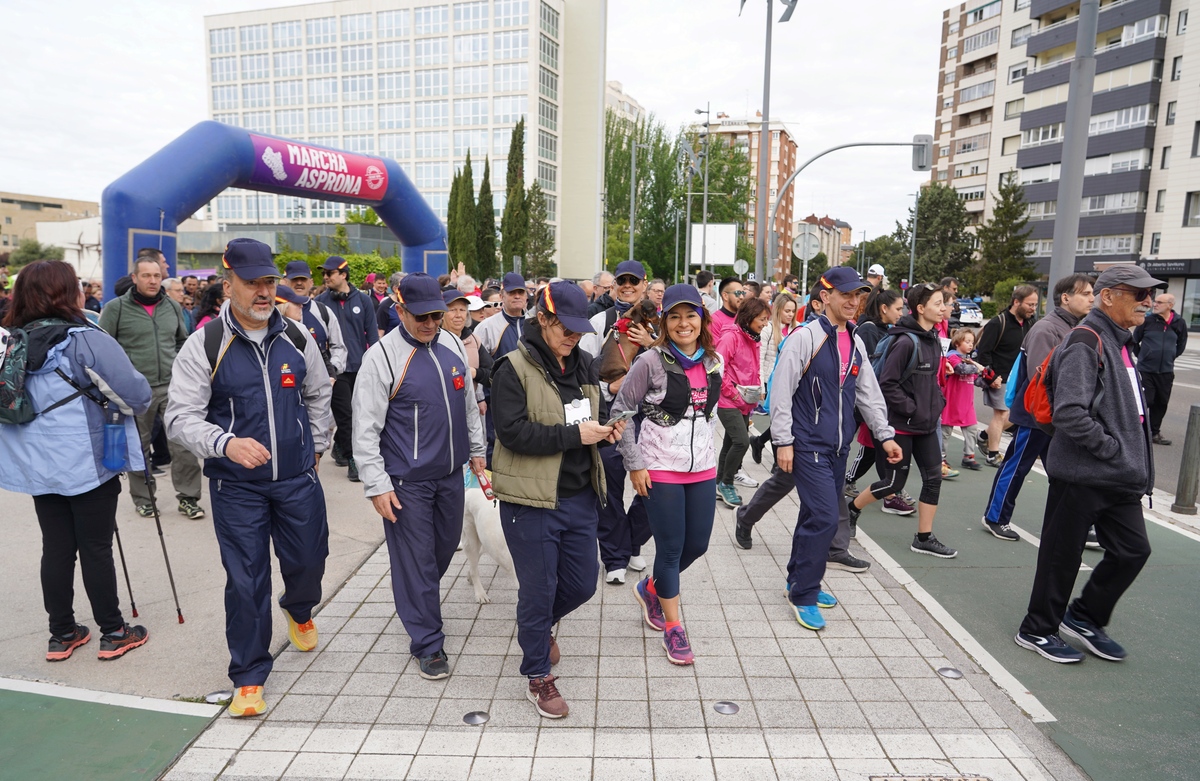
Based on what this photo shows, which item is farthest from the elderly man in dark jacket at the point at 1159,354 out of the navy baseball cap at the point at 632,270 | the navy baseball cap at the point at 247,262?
the navy baseball cap at the point at 247,262

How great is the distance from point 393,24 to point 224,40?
17.4 metres

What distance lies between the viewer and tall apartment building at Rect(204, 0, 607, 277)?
63.2 metres

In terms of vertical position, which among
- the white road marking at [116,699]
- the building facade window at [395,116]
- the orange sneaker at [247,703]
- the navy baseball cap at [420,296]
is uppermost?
the building facade window at [395,116]

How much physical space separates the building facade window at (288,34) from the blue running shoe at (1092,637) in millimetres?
76312

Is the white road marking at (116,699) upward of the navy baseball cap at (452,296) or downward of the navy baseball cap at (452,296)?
downward

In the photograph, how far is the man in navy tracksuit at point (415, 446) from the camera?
380 centimetres

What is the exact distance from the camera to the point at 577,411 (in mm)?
3539

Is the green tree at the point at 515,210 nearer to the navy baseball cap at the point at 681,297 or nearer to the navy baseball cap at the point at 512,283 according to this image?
the navy baseball cap at the point at 512,283

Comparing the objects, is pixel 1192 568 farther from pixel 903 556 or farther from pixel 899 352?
pixel 899 352

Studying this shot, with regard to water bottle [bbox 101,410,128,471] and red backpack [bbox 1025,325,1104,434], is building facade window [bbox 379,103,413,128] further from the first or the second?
red backpack [bbox 1025,325,1104,434]

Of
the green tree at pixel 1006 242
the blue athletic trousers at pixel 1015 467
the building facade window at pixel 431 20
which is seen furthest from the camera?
the building facade window at pixel 431 20

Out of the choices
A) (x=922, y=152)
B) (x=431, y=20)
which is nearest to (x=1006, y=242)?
(x=922, y=152)

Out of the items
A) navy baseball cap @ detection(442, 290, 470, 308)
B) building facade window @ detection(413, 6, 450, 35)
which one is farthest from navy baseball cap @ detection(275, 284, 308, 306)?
building facade window @ detection(413, 6, 450, 35)

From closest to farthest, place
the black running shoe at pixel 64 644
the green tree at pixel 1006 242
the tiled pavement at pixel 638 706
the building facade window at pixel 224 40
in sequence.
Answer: the tiled pavement at pixel 638 706 < the black running shoe at pixel 64 644 < the green tree at pixel 1006 242 < the building facade window at pixel 224 40
